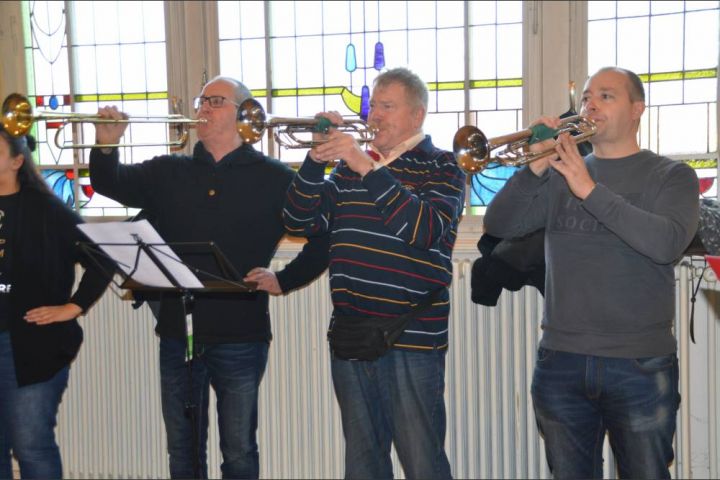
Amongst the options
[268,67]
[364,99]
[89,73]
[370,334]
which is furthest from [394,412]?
[89,73]

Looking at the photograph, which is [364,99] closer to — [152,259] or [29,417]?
[152,259]

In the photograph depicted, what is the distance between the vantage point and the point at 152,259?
2.72m

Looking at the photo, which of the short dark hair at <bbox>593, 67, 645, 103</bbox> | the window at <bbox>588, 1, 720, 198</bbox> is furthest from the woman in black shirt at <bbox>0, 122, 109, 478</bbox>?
the window at <bbox>588, 1, 720, 198</bbox>

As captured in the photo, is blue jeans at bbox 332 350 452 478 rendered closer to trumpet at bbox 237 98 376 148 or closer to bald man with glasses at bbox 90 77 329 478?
bald man with glasses at bbox 90 77 329 478

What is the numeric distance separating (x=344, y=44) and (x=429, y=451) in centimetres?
206

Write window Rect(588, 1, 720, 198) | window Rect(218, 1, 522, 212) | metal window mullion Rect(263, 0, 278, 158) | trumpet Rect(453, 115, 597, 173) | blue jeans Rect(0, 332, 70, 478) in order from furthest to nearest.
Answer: metal window mullion Rect(263, 0, 278, 158) < window Rect(218, 1, 522, 212) < window Rect(588, 1, 720, 198) < blue jeans Rect(0, 332, 70, 478) < trumpet Rect(453, 115, 597, 173)

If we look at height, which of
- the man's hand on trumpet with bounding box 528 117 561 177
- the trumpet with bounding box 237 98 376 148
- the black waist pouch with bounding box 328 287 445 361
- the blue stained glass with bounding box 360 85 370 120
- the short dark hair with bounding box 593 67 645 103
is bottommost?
the black waist pouch with bounding box 328 287 445 361

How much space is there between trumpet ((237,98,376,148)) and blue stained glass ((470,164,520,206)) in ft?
3.77

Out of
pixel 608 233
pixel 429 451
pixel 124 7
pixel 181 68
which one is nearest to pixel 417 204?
pixel 608 233

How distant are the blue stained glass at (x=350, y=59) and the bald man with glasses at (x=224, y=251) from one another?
2.97 ft

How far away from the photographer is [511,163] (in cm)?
254

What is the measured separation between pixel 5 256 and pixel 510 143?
179 cm

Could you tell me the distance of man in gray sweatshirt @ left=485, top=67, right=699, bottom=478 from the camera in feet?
7.87

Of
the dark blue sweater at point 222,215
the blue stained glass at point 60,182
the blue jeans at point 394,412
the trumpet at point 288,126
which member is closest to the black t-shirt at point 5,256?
the dark blue sweater at point 222,215
